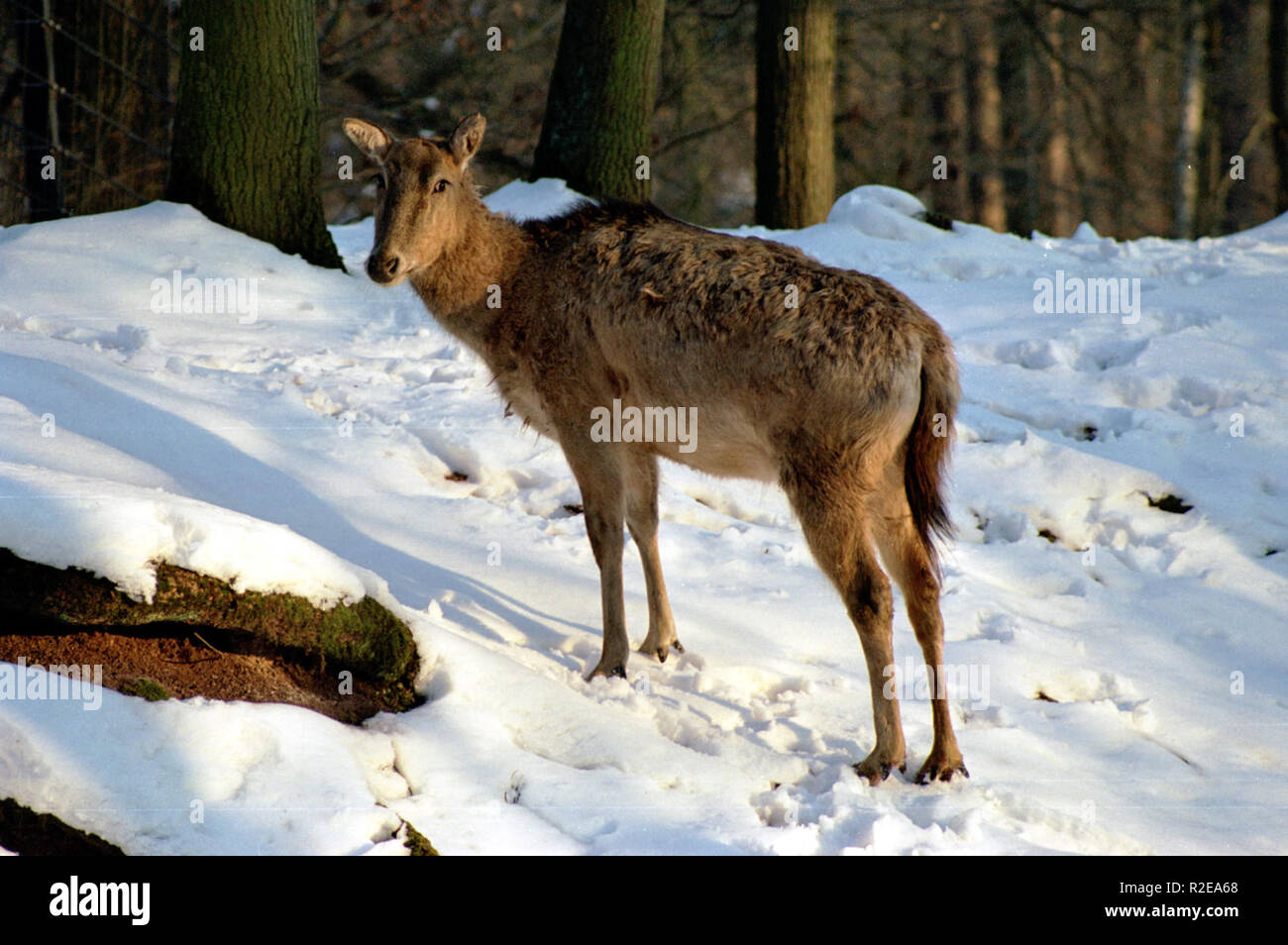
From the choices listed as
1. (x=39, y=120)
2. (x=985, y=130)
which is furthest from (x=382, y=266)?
(x=985, y=130)

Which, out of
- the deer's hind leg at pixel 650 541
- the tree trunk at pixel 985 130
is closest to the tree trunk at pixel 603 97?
the deer's hind leg at pixel 650 541

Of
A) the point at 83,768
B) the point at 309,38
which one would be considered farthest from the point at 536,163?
the point at 83,768

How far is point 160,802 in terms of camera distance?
12.8 ft

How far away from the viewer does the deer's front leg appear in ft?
20.0

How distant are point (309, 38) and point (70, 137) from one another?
4.51m

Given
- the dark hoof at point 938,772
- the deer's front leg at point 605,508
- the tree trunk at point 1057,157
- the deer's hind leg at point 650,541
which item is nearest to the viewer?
the dark hoof at point 938,772

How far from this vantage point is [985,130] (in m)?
25.0

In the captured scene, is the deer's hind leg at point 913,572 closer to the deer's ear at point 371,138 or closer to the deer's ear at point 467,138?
the deer's ear at point 467,138

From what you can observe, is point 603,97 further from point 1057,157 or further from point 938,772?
point 1057,157

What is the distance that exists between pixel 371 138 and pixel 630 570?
276 cm

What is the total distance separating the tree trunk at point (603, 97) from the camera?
1158cm

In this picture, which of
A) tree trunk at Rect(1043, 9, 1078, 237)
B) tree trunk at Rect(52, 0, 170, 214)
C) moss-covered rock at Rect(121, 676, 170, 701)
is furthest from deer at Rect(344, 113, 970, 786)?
tree trunk at Rect(1043, 9, 1078, 237)

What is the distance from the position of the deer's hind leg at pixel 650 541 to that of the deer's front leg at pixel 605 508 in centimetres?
16

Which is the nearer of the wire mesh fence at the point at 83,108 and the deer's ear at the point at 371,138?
the deer's ear at the point at 371,138
